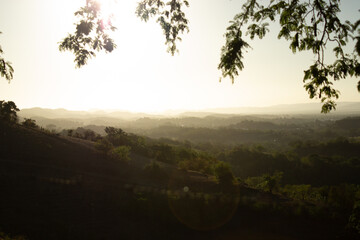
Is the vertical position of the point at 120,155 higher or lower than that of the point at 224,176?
higher

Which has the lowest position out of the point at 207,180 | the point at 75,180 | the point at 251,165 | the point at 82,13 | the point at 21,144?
the point at 251,165

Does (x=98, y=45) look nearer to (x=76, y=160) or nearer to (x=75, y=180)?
(x=75, y=180)

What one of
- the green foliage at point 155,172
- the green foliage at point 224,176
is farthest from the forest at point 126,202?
the green foliage at point 155,172

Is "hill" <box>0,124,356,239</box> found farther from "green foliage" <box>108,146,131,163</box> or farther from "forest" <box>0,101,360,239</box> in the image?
"green foliage" <box>108,146,131,163</box>

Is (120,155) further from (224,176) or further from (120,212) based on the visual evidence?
(120,212)

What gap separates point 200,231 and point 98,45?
11416mm

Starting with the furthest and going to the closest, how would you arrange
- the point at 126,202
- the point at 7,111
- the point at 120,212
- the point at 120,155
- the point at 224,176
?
1. the point at 7,111
2. the point at 120,155
3. the point at 224,176
4. the point at 126,202
5. the point at 120,212

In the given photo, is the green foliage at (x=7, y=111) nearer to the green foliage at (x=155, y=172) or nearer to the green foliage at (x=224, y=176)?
the green foliage at (x=155, y=172)

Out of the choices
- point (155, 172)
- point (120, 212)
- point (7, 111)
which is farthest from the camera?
point (7, 111)

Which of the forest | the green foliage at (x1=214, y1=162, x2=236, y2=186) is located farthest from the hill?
the green foliage at (x1=214, y1=162, x2=236, y2=186)

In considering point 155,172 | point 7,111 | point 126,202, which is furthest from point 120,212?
point 7,111

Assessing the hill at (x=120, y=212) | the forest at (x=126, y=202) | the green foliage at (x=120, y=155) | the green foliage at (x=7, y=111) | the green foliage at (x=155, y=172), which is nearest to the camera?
the hill at (x=120, y=212)

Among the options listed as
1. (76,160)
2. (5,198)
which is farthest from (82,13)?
(76,160)

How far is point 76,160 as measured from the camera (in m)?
25.2
